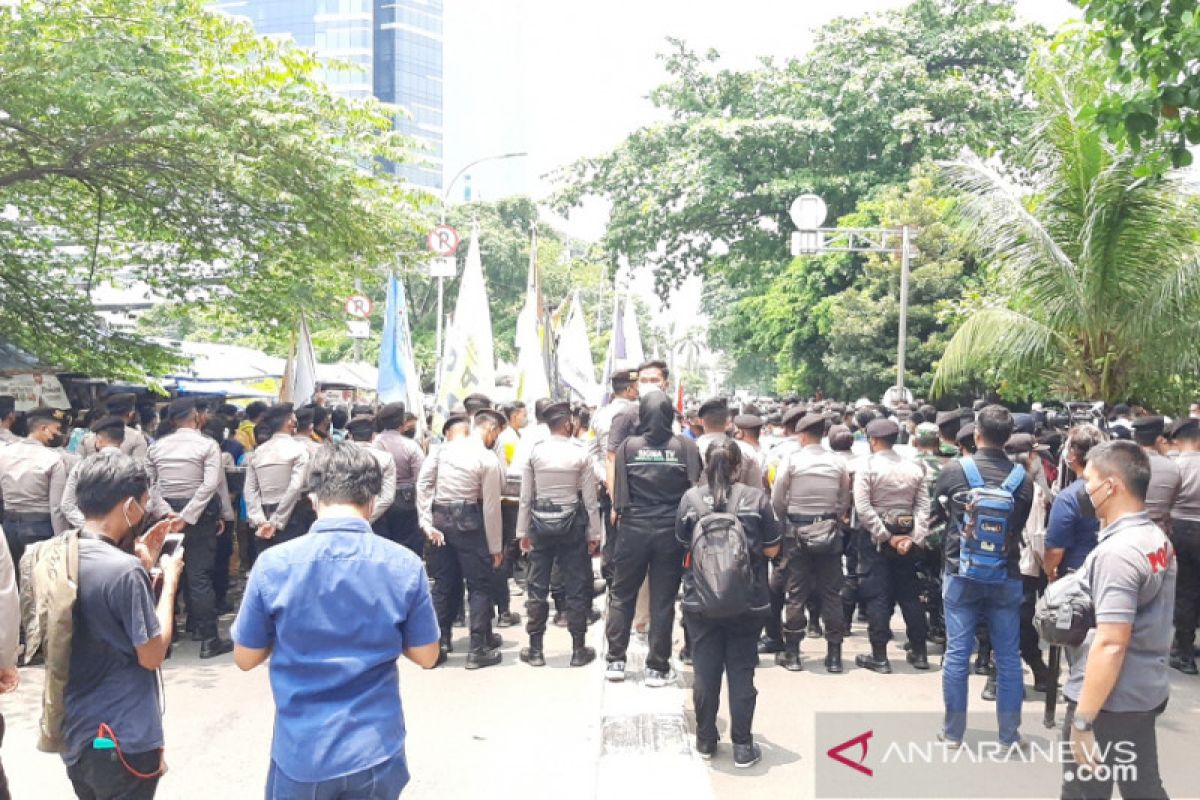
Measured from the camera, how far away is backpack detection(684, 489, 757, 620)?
5.11 meters

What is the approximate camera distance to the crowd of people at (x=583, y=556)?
2.97 m

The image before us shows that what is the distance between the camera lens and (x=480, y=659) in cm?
729

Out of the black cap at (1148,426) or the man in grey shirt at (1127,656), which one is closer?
the man in grey shirt at (1127,656)

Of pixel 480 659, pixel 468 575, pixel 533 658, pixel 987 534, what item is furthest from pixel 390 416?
pixel 987 534

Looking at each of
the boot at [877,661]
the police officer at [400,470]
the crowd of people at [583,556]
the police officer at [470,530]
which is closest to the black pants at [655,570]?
the crowd of people at [583,556]

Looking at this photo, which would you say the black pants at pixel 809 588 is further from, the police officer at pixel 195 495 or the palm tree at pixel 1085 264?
the palm tree at pixel 1085 264

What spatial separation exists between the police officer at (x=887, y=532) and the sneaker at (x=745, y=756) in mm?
2245

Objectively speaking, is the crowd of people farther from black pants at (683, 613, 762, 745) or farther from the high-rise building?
the high-rise building

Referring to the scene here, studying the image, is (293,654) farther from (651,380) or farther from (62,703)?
(651,380)

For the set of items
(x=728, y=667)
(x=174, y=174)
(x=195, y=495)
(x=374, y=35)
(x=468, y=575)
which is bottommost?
(x=728, y=667)

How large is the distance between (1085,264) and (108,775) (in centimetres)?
1079

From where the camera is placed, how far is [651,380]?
24.4ft

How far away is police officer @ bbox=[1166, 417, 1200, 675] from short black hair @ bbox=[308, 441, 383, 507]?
256 inches

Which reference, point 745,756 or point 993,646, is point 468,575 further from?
point 993,646
